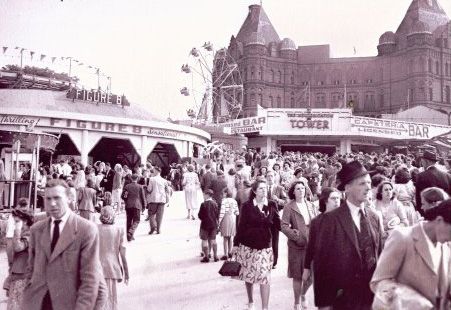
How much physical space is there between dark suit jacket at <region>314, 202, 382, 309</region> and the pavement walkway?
2904 millimetres

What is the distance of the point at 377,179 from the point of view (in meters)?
7.42

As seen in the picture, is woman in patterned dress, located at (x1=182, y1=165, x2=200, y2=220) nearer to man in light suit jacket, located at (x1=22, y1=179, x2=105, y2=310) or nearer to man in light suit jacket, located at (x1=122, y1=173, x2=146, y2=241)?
man in light suit jacket, located at (x1=122, y1=173, x2=146, y2=241)

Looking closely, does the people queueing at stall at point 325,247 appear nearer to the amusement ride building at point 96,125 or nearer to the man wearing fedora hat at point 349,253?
the man wearing fedora hat at point 349,253

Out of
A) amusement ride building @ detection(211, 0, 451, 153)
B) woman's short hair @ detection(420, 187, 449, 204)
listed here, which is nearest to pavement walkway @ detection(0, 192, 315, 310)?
woman's short hair @ detection(420, 187, 449, 204)

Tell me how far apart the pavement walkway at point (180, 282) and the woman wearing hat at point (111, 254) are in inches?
37.7

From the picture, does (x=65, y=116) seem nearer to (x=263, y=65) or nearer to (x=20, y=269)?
(x=20, y=269)

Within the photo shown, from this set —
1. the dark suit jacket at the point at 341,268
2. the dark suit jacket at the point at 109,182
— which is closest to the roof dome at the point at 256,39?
the dark suit jacket at the point at 109,182

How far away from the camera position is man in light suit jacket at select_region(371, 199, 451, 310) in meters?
2.74

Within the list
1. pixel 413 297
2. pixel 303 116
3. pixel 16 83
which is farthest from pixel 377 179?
pixel 16 83

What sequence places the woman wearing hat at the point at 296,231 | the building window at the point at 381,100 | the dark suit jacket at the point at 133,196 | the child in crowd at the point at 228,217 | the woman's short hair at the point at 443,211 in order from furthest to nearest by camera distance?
the building window at the point at 381,100
the dark suit jacket at the point at 133,196
the child in crowd at the point at 228,217
the woman wearing hat at the point at 296,231
the woman's short hair at the point at 443,211

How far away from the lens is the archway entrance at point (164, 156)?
32531 millimetres

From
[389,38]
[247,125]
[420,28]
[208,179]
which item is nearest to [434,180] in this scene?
[208,179]

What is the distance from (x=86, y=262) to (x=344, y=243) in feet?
6.64

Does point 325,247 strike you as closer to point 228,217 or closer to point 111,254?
point 111,254
